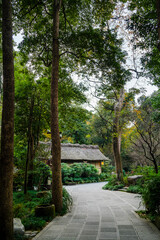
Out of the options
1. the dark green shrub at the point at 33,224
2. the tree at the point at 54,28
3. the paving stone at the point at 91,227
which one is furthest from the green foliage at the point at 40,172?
the paving stone at the point at 91,227

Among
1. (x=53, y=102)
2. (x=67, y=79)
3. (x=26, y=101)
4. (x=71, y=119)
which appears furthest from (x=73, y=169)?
(x=53, y=102)

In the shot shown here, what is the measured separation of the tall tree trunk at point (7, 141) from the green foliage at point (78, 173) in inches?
541

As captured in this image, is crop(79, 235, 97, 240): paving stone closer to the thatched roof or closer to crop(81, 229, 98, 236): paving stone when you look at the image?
crop(81, 229, 98, 236): paving stone

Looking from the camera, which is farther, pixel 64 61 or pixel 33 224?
pixel 64 61

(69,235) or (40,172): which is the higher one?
(40,172)

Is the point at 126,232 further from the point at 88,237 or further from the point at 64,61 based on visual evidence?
the point at 64,61

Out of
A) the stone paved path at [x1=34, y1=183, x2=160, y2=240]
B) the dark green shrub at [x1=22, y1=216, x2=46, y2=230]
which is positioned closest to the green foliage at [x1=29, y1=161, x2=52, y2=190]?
the stone paved path at [x1=34, y1=183, x2=160, y2=240]

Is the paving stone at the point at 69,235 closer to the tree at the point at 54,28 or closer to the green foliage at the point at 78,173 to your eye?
the tree at the point at 54,28

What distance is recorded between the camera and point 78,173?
18203 millimetres

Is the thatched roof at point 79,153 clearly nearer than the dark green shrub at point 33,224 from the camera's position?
No

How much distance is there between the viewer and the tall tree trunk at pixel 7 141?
3127mm

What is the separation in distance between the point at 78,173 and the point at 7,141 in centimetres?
1585

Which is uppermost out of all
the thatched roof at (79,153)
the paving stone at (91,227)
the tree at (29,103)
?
the tree at (29,103)

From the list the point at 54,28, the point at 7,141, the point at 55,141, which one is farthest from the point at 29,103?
the point at 7,141
